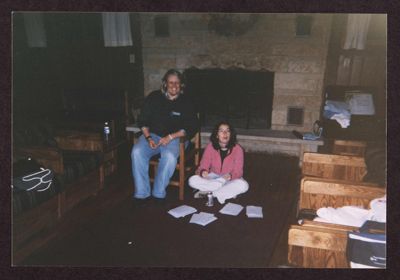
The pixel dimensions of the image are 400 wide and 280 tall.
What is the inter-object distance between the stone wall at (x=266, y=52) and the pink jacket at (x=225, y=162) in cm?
195

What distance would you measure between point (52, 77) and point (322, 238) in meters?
4.10

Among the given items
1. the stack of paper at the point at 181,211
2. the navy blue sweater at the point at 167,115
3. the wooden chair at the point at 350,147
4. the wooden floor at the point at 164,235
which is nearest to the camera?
the wooden floor at the point at 164,235

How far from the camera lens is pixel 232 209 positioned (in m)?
3.65

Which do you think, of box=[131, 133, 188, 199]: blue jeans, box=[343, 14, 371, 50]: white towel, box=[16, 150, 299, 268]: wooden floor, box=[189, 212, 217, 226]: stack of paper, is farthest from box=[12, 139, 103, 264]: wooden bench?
box=[343, 14, 371, 50]: white towel

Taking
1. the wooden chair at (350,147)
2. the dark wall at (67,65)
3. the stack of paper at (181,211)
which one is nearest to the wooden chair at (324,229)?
the stack of paper at (181,211)

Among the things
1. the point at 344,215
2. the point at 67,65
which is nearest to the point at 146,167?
the point at 344,215

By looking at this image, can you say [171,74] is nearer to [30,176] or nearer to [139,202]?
[139,202]

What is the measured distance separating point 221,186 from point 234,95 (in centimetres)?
219

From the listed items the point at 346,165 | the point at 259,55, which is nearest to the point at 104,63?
the point at 259,55

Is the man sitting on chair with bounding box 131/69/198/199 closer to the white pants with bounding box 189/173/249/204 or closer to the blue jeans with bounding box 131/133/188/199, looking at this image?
the blue jeans with bounding box 131/133/188/199

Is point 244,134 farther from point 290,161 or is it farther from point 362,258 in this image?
point 362,258

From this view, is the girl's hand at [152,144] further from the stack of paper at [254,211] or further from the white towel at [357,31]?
the white towel at [357,31]

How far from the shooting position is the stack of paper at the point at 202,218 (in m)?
3.38

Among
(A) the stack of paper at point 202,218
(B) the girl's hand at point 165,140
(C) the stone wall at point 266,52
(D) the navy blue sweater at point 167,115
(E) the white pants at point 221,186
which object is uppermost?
(C) the stone wall at point 266,52
